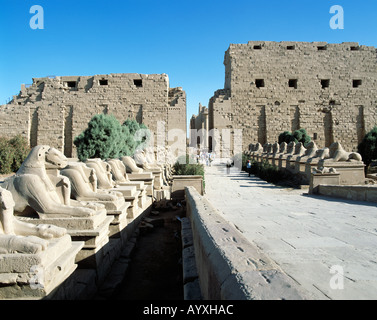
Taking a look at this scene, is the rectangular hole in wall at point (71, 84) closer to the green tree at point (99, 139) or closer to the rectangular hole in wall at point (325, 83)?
the green tree at point (99, 139)

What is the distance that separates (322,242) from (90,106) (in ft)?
65.3

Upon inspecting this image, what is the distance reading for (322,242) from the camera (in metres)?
2.83

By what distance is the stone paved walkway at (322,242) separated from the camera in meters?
1.87

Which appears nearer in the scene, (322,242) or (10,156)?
(322,242)

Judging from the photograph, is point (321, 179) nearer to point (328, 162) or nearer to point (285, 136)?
point (328, 162)

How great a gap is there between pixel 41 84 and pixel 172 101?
1055cm

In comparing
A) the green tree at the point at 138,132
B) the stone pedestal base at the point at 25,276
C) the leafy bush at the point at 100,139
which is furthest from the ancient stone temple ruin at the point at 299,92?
the stone pedestal base at the point at 25,276

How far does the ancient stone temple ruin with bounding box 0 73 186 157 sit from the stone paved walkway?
15369 mm

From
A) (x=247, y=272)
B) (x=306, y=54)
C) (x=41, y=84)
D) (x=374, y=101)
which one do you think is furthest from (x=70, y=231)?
(x=374, y=101)

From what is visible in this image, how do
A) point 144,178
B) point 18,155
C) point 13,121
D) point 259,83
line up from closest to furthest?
point 144,178 → point 18,155 → point 13,121 → point 259,83

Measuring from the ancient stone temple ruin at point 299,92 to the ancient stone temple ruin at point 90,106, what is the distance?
4.58 meters

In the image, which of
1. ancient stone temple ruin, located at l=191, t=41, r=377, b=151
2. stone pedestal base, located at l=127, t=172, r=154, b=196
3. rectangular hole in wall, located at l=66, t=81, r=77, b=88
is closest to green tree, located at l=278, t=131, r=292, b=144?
ancient stone temple ruin, located at l=191, t=41, r=377, b=151

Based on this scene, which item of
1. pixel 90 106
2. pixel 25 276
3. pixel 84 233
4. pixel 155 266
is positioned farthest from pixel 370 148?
pixel 90 106
